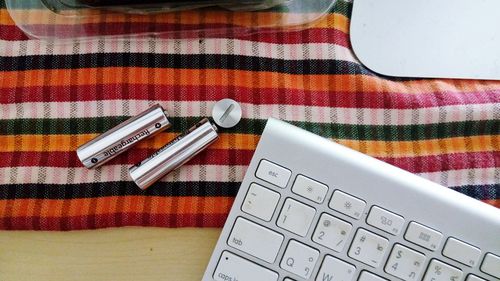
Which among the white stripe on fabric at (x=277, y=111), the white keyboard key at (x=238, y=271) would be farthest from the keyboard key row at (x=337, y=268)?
the white stripe on fabric at (x=277, y=111)

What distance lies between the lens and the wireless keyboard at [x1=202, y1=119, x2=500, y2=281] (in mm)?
394

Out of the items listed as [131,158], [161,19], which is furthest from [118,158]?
[161,19]

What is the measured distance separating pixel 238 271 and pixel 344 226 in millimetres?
79

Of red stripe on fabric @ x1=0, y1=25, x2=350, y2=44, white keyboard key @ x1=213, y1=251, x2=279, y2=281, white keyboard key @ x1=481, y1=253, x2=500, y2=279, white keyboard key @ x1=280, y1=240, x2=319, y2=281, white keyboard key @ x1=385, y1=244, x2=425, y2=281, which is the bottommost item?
white keyboard key @ x1=213, y1=251, x2=279, y2=281

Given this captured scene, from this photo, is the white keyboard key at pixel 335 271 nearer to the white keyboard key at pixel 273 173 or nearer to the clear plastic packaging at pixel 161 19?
the white keyboard key at pixel 273 173

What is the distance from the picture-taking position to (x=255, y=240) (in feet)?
1.30

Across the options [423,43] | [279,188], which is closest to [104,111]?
[279,188]

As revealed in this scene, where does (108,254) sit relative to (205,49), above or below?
below

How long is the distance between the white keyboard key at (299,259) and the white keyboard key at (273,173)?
1.6 inches

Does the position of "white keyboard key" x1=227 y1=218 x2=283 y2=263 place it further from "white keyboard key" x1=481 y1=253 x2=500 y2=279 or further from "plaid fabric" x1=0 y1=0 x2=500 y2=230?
"white keyboard key" x1=481 y1=253 x2=500 y2=279

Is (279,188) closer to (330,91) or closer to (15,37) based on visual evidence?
(330,91)

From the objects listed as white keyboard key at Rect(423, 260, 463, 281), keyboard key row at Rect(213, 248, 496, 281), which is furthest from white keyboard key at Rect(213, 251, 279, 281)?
white keyboard key at Rect(423, 260, 463, 281)

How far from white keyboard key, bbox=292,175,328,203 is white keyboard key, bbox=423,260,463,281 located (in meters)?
0.09

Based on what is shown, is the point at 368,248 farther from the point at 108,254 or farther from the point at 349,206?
the point at 108,254
